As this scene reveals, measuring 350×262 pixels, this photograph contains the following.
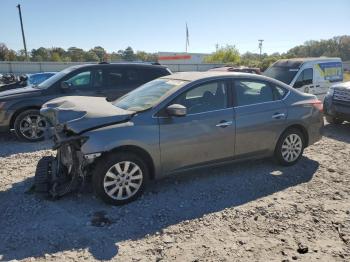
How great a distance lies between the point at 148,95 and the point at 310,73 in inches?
305

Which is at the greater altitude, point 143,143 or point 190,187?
point 143,143

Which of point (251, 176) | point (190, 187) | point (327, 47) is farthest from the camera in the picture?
point (327, 47)

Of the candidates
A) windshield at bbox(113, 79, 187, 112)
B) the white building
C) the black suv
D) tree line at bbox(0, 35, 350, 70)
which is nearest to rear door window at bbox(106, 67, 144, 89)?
the black suv

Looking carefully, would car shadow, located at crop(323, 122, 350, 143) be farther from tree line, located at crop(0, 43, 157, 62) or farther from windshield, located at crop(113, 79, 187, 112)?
tree line, located at crop(0, 43, 157, 62)

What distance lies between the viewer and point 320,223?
4113mm

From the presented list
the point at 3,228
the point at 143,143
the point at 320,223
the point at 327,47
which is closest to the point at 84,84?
the point at 143,143

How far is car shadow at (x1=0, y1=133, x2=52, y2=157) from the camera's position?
702 centimetres

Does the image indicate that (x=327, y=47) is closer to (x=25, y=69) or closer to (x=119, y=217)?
(x=25, y=69)

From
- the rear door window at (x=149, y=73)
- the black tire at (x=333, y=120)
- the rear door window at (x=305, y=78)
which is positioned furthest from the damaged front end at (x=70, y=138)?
the rear door window at (x=305, y=78)

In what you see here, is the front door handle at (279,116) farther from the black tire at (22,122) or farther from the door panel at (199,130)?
the black tire at (22,122)

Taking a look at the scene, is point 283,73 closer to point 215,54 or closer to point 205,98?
point 205,98

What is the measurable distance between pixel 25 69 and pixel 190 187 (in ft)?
108

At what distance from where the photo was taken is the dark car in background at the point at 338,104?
868cm

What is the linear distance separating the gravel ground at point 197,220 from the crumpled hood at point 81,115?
40.8 inches
